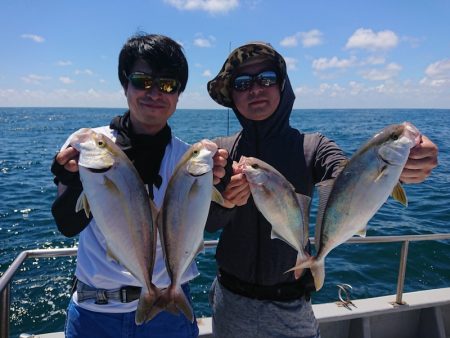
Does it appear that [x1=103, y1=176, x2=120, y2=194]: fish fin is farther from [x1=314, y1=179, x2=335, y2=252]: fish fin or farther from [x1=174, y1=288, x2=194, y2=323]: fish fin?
[x1=314, y1=179, x2=335, y2=252]: fish fin

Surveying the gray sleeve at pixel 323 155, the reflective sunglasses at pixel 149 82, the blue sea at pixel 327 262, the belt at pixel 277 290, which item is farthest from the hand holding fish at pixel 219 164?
the blue sea at pixel 327 262

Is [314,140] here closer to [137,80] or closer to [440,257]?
[137,80]

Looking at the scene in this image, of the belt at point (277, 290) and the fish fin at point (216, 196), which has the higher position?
the fish fin at point (216, 196)

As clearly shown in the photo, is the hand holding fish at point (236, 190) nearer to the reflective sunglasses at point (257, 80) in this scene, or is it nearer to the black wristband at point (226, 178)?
the black wristband at point (226, 178)

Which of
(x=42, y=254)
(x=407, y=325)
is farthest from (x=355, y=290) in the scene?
(x=42, y=254)

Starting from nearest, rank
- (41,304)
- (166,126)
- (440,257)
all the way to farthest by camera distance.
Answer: (166,126) < (41,304) < (440,257)

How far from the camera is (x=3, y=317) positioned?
3.52m

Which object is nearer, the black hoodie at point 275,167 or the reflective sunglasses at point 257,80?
the black hoodie at point 275,167

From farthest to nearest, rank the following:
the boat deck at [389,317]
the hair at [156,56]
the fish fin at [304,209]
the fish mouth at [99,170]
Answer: the boat deck at [389,317] < the hair at [156,56] < the fish fin at [304,209] < the fish mouth at [99,170]

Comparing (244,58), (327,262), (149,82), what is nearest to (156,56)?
(149,82)

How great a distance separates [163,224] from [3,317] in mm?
2130

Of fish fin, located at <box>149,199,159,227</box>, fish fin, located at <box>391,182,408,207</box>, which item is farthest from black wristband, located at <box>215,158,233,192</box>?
fish fin, located at <box>391,182,408,207</box>

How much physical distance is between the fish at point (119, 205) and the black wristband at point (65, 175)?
156mm

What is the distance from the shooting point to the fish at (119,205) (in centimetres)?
248
